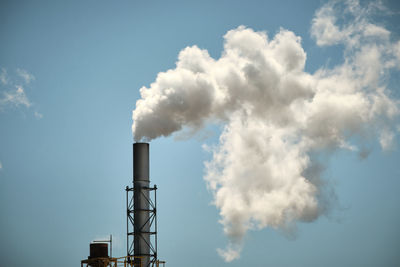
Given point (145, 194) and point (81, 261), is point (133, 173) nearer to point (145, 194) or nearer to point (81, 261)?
point (145, 194)

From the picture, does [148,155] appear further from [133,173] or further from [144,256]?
[144,256]

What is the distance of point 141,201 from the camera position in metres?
43.1

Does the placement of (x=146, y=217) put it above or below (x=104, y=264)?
above

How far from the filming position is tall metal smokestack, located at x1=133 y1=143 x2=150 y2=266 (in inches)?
1671

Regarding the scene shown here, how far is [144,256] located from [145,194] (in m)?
4.14

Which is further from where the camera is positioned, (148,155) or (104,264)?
(148,155)

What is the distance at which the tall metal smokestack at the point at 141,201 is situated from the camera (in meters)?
42.4

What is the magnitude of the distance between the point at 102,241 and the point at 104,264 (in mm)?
1574

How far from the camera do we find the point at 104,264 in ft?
136

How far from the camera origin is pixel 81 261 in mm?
41750

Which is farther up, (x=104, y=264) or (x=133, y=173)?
(x=133, y=173)

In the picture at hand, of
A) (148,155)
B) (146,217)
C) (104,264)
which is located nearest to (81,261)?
(104,264)

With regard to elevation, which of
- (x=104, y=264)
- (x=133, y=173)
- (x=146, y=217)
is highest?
(x=133, y=173)

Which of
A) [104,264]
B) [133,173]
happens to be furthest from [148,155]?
[104,264]
